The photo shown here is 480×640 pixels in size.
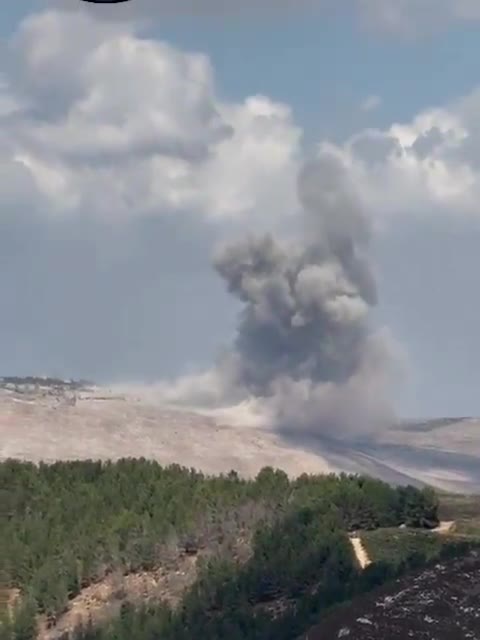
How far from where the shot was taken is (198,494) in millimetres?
109562

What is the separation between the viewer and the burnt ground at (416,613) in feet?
115

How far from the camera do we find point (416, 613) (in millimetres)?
36344

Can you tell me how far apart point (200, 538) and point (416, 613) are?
63.2m

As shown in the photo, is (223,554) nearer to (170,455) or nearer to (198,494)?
(198,494)

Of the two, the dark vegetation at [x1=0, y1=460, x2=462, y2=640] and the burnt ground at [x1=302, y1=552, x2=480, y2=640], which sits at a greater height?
the dark vegetation at [x1=0, y1=460, x2=462, y2=640]

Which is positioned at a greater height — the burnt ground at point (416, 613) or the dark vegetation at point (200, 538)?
the dark vegetation at point (200, 538)

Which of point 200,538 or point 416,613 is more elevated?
point 200,538

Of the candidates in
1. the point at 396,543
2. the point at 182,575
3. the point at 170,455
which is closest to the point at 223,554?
the point at 182,575

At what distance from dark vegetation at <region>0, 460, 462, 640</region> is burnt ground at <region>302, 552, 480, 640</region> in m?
27.3

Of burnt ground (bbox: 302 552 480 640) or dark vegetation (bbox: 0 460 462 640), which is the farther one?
dark vegetation (bbox: 0 460 462 640)

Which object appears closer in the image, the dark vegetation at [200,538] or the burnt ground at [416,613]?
the burnt ground at [416,613]

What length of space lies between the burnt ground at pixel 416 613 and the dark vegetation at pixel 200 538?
1074 inches

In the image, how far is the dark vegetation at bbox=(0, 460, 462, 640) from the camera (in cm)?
7612

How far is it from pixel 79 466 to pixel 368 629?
313 ft
